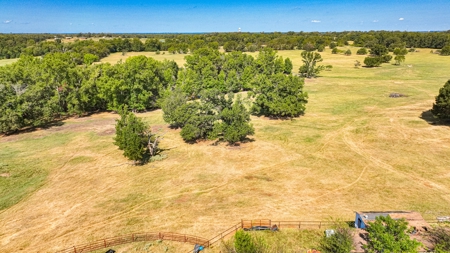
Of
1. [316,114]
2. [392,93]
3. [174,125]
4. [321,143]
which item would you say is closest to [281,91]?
[316,114]

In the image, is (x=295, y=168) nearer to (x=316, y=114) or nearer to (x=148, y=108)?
(x=316, y=114)

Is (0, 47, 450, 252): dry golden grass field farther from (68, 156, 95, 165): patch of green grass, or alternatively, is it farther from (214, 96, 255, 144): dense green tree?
(214, 96, 255, 144): dense green tree

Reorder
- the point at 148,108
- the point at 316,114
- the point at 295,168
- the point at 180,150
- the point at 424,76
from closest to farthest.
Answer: the point at 295,168 → the point at 180,150 → the point at 316,114 → the point at 148,108 → the point at 424,76

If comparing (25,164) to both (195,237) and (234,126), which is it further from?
(234,126)

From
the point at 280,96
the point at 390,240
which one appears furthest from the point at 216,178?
the point at 280,96

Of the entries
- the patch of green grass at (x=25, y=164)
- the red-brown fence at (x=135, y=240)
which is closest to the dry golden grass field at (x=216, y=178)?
the patch of green grass at (x=25, y=164)

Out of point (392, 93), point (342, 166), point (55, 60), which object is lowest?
point (342, 166)

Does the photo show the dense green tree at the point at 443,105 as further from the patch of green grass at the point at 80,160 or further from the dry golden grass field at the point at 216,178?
the patch of green grass at the point at 80,160
